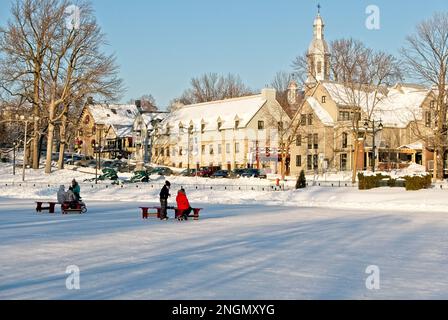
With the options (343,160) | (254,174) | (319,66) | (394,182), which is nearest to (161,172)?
(254,174)

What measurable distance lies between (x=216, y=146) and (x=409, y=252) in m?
72.6

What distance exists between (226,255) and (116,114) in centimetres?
11283

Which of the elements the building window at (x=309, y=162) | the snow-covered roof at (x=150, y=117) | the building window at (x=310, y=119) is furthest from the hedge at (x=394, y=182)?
the snow-covered roof at (x=150, y=117)

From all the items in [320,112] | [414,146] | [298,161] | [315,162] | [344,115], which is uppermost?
[320,112]

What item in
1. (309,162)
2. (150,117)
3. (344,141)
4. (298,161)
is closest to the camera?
(344,141)

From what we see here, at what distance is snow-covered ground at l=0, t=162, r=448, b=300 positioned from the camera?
11.1m

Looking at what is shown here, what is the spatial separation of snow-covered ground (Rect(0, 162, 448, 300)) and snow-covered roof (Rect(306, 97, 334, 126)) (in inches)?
1834

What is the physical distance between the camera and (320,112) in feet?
258

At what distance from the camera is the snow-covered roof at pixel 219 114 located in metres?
85.6

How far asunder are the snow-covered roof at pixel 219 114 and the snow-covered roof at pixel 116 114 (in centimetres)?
2272

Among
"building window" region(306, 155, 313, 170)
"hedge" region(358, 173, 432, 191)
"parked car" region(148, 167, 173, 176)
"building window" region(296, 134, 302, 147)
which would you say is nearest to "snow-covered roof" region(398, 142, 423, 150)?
"building window" region(306, 155, 313, 170)

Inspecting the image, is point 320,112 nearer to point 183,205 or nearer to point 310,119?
point 310,119

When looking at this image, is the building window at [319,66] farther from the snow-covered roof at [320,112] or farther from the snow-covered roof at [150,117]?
the snow-covered roof at [150,117]

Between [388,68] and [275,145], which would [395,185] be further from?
[275,145]
